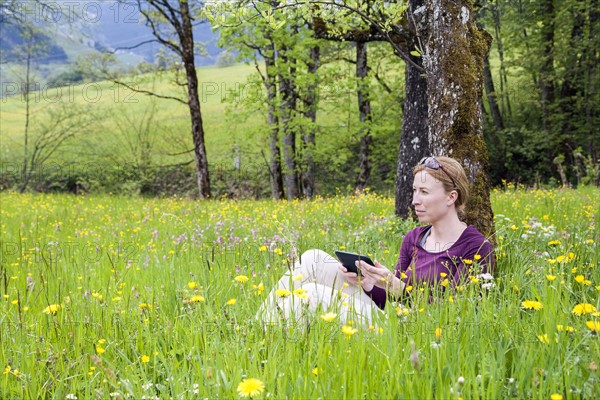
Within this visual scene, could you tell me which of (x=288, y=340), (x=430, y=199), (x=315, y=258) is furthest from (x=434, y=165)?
(x=288, y=340)

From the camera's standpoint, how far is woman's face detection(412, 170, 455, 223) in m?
3.61

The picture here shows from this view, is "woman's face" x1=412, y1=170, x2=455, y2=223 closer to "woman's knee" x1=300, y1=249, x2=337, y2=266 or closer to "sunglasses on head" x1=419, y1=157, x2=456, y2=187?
"sunglasses on head" x1=419, y1=157, x2=456, y2=187

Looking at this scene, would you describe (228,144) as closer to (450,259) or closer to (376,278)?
(450,259)

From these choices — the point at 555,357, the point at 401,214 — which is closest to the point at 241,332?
the point at 555,357

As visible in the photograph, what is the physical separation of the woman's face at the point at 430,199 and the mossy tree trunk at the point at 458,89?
1.09 m

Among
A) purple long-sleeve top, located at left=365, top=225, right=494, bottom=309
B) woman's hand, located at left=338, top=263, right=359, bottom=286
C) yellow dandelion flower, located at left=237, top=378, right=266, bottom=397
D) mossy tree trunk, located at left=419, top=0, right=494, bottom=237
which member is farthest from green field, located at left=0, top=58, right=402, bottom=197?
yellow dandelion flower, located at left=237, top=378, right=266, bottom=397

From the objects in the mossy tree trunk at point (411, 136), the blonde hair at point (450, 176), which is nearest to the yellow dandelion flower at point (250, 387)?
the blonde hair at point (450, 176)

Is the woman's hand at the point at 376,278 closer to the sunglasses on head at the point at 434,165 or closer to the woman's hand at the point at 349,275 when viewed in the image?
the woman's hand at the point at 349,275

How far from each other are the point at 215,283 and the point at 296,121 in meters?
12.3

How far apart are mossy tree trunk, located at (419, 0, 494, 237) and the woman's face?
A: 3.58ft

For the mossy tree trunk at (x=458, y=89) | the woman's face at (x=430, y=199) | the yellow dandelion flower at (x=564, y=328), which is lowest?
the yellow dandelion flower at (x=564, y=328)

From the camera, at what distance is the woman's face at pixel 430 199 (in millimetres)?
3605

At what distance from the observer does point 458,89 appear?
4484mm

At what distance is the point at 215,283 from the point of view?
3.89 meters
